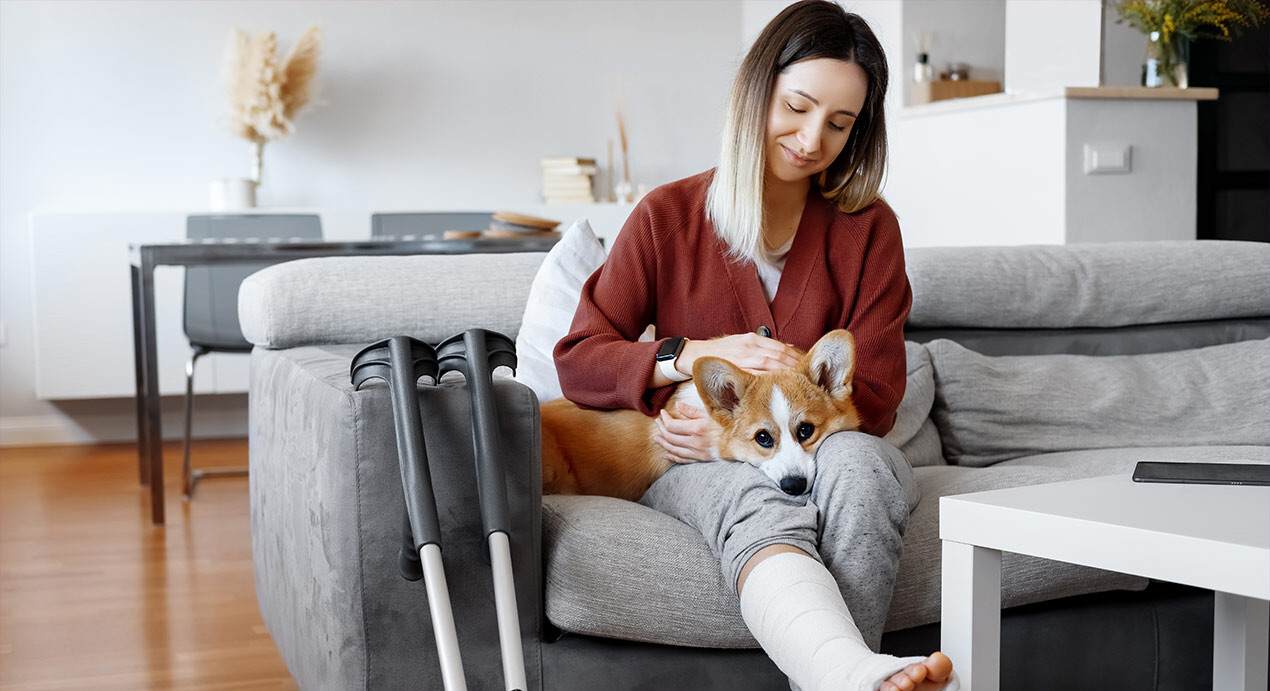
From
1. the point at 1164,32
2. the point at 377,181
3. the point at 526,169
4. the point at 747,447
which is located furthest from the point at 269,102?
the point at 747,447

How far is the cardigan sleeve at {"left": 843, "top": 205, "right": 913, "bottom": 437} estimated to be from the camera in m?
1.64

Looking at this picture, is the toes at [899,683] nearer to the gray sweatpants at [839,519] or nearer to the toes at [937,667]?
the toes at [937,667]

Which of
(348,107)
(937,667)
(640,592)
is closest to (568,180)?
(348,107)

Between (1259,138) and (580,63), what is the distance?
2639 mm

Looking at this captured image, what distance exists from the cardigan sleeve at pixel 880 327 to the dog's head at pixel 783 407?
0.32 ft

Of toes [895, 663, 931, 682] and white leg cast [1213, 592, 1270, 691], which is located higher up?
toes [895, 663, 931, 682]

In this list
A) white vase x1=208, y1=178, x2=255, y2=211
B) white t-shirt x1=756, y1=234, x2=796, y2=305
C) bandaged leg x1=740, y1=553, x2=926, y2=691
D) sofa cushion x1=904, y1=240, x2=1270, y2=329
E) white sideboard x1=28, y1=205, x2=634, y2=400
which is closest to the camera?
bandaged leg x1=740, y1=553, x2=926, y2=691

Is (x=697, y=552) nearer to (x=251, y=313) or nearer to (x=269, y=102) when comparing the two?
(x=251, y=313)

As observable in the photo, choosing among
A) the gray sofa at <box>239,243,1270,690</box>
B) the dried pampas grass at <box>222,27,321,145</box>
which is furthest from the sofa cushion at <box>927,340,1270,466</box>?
the dried pampas grass at <box>222,27,321,145</box>

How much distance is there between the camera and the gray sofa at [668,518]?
1.37 meters

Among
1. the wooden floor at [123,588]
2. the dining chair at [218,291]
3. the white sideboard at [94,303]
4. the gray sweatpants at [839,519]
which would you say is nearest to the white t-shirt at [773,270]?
the gray sweatpants at [839,519]

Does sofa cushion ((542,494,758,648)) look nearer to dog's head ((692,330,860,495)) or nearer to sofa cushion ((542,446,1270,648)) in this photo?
sofa cushion ((542,446,1270,648))

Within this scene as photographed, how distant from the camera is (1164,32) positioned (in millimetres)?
3957

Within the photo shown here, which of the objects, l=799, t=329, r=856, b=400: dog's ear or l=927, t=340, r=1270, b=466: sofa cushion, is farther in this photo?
l=927, t=340, r=1270, b=466: sofa cushion
